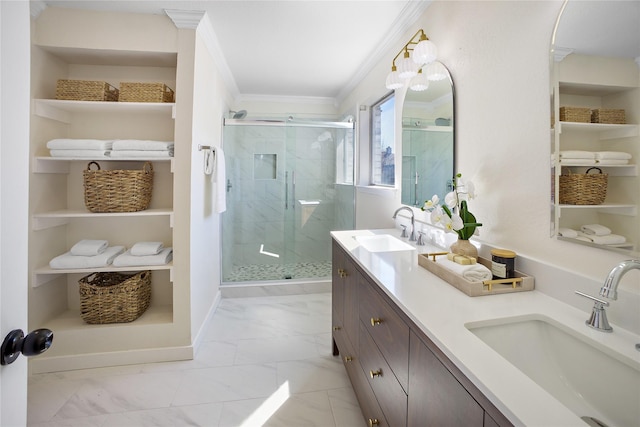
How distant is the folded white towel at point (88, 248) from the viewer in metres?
1.98

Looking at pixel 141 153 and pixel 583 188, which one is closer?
pixel 583 188

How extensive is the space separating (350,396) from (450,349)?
128 centimetres

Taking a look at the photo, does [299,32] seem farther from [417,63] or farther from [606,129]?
→ [606,129]

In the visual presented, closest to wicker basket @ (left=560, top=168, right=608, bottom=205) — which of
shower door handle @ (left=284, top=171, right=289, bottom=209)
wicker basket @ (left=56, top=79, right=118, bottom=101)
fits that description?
wicker basket @ (left=56, top=79, right=118, bottom=101)

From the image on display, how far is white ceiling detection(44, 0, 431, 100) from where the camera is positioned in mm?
1872

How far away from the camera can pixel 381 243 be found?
1.97 metres

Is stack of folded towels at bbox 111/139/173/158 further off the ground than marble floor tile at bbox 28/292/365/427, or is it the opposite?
stack of folded towels at bbox 111/139/173/158

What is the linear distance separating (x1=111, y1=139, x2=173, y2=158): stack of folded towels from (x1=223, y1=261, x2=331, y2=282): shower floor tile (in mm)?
1690

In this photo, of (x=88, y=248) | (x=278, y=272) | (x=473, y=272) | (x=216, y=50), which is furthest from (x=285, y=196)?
(x=473, y=272)

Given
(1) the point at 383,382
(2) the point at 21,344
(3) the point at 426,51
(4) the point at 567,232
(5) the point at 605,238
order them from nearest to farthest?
(2) the point at 21,344, (5) the point at 605,238, (4) the point at 567,232, (1) the point at 383,382, (3) the point at 426,51

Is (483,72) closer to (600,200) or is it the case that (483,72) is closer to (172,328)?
(600,200)

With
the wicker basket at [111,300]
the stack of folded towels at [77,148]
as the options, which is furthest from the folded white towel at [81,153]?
the wicker basket at [111,300]

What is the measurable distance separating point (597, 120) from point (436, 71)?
0.94 meters

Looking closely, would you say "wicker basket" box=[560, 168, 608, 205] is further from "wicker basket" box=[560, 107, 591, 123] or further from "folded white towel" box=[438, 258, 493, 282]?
"folded white towel" box=[438, 258, 493, 282]
